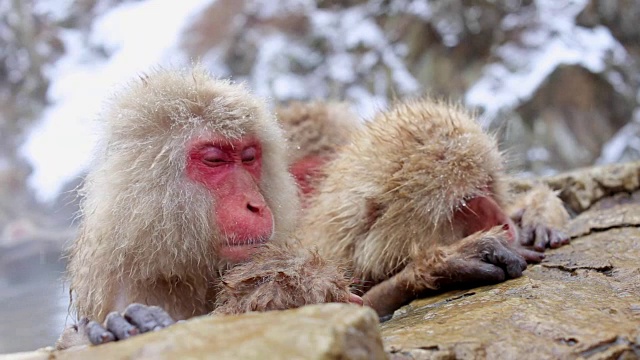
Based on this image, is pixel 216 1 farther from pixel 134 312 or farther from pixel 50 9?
pixel 134 312

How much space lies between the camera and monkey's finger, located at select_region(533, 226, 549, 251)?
10.3ft

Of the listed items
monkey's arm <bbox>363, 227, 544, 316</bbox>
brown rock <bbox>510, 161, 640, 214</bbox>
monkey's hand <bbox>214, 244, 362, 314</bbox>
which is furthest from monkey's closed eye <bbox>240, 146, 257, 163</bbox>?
brown rock <bbox>510, 161, 640, 214</bbox>

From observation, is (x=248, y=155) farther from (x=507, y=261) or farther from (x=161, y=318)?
(x=507, y=261)

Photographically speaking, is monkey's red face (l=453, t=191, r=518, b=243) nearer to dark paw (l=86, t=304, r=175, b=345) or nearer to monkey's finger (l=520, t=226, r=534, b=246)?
monkey's finger (l=520, t=226, r=534, b=246)

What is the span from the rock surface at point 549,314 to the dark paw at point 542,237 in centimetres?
6

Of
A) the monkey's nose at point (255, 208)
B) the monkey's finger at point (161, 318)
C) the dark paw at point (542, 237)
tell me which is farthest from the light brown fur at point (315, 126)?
the monkey's finger at point (161, 318)

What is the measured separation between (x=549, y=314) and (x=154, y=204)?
4.46 feet

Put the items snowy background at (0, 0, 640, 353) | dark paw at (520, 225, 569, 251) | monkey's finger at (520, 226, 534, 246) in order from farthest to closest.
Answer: snowy background at (0, 0, 640, 353), monkey's finger at (520, 226, 534, 246), dark paw at (520, 225, 569, 251)

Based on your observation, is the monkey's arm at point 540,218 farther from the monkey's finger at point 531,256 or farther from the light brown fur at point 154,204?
the light brown fur at point 154,204

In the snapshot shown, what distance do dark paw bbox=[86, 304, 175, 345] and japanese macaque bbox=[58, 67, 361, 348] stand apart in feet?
1.34

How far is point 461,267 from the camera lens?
2508mm

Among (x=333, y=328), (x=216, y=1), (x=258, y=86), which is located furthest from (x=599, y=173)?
(x=216, y=1)

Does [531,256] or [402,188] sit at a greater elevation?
[402,188]

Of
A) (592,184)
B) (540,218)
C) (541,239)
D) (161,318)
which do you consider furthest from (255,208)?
(592,184)
